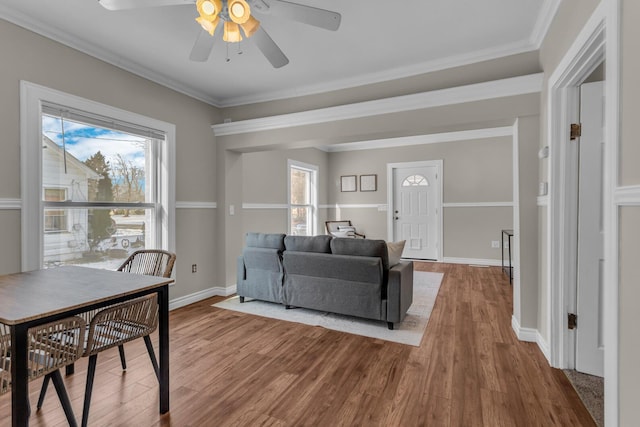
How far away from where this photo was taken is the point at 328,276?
3.00m

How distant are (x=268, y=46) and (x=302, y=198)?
4682mm

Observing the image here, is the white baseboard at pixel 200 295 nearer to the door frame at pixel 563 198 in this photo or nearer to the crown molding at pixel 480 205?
the door frame at pixel 563 198

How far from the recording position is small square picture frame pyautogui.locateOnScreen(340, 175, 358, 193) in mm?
7008

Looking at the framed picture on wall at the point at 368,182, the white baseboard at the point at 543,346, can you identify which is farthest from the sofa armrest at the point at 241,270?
the framed picture on wall at the point at 368,182

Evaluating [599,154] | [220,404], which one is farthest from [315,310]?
[599,154]

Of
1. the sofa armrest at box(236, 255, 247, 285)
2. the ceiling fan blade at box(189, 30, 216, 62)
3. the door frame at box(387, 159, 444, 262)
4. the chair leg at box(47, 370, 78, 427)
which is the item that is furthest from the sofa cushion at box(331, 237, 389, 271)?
the door frame at box(387, 159, 444, 262)


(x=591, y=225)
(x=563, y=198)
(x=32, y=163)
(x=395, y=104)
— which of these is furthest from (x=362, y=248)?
(x=32, y=163)

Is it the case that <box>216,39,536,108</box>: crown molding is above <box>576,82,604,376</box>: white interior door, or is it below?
above

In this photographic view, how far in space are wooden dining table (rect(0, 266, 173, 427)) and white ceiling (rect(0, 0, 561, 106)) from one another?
1818mm

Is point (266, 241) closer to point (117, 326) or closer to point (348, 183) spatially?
point (117, 326)

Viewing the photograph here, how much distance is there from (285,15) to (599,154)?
2.06 m

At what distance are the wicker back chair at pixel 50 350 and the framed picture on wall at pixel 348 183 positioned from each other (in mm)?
6011

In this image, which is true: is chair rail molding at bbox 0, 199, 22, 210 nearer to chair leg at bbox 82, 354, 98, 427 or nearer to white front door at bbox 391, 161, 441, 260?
chair leg at bbox 82, 354, 98, 427

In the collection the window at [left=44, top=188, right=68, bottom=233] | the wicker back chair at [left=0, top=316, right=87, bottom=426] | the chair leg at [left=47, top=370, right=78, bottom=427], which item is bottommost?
the chair leg at [left=47, top=370, right=78, bottom=427]
